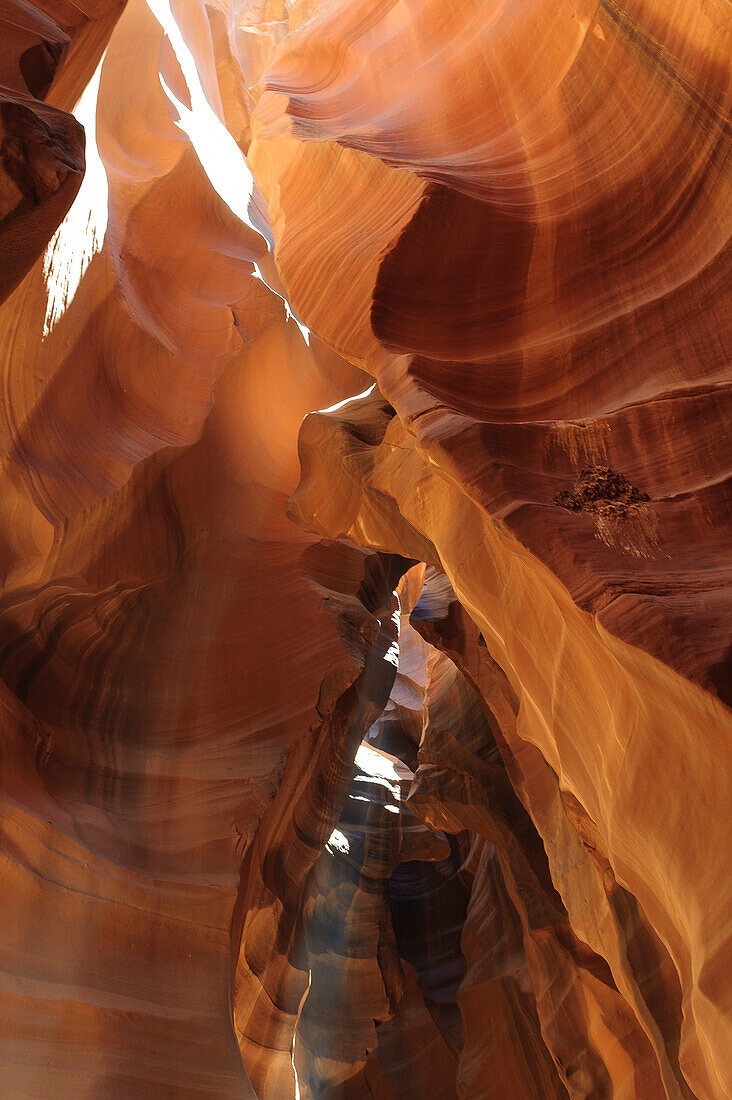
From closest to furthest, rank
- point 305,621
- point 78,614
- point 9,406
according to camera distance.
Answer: point 9,406, point 78,614, point 305,621

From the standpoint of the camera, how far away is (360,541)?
3801 millimetres

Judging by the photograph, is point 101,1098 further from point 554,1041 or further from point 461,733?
point 461,733

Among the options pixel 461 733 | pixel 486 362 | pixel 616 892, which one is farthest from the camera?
pixel 461 733

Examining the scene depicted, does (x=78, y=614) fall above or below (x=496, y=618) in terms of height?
below

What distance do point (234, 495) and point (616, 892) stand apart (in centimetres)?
250

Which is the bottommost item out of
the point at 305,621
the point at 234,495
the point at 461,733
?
the point at 461,733

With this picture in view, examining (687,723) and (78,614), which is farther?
(78,614)

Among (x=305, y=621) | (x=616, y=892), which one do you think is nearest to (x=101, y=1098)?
(x=616, y=892)

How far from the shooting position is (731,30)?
5.72 ft

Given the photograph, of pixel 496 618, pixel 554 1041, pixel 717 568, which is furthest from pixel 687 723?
pixel 554 1041

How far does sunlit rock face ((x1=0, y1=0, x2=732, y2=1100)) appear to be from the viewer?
1.64 m

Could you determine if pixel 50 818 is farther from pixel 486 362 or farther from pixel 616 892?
pixel 486 362

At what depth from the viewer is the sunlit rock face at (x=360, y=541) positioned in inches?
64.5

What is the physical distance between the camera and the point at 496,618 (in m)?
2.19
